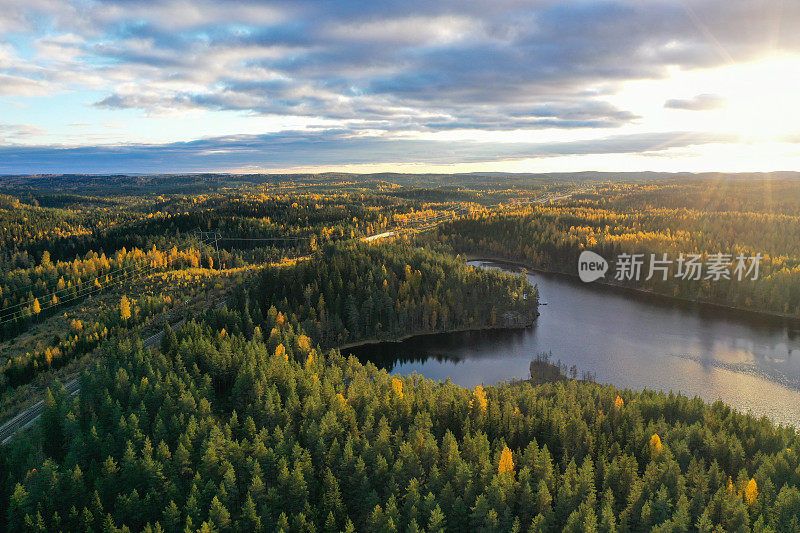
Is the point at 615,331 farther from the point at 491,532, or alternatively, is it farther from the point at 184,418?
the point at 184,418

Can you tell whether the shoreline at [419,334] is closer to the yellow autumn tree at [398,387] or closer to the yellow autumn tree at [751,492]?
the yellow autumn tree at [398,387]

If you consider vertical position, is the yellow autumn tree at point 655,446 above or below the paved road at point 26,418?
above

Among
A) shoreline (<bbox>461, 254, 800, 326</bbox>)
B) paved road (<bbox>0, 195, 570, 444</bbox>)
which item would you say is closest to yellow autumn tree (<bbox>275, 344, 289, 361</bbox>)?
paved road (<bbox>0, 195, 570, 444</bbox>)

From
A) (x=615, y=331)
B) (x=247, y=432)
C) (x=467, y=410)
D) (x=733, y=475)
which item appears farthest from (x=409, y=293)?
(x=733, y=475)

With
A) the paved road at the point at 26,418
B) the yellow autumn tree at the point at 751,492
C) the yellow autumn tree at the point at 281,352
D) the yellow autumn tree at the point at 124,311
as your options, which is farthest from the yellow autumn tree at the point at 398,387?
the yellow autumn tree at the point at 124,311

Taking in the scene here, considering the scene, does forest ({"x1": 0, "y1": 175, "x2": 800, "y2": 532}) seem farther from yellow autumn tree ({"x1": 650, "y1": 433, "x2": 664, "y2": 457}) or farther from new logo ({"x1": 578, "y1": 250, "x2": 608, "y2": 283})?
new logo ({"x1": 578, "y1": 250, "x2": 608, "y2": 283})

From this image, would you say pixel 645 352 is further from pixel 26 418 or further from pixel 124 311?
pixel 124 311
